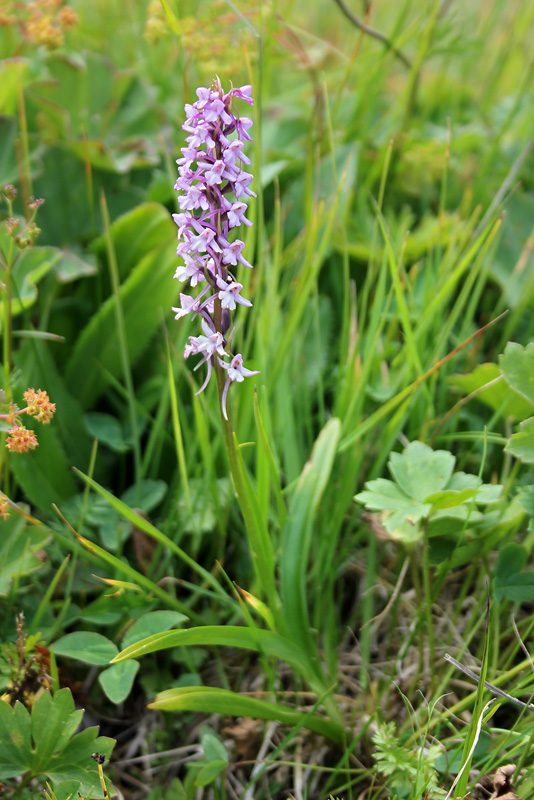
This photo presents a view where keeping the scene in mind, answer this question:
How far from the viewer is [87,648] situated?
4.25ft

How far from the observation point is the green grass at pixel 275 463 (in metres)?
1.31

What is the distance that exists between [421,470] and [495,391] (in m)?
0.43

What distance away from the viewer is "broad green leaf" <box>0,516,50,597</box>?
1316 mm

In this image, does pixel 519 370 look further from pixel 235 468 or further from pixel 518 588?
pixel 235 468

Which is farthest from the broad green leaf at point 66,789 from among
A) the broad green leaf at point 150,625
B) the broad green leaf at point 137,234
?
the broad green leaf at point 137,234

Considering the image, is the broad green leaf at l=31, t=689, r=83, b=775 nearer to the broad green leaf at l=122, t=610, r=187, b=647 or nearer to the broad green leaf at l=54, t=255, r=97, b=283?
the broad green leaf at l=122, t=610, r=187, b=647

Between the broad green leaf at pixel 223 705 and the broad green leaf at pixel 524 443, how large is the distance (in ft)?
2.15

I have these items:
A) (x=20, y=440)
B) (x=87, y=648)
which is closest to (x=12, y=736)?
(x=87, y=648)

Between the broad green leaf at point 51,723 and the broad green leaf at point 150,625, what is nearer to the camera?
the broad green leaf at point 51,723

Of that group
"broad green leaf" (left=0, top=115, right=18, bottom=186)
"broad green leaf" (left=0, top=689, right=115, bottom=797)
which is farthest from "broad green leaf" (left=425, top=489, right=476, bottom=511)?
"broad green leaf" (left=0, top=115, right=18, bottom=186)

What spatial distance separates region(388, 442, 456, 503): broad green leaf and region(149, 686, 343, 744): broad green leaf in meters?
0.50

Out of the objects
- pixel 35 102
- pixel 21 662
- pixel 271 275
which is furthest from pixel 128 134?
pixel 21 662

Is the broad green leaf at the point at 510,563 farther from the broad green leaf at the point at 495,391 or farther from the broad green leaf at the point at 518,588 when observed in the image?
the broad green leaf at the point at 495,391

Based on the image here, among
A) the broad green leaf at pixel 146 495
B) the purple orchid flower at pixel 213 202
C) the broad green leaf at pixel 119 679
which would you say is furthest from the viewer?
the broad green leaf at pixel 146 495
